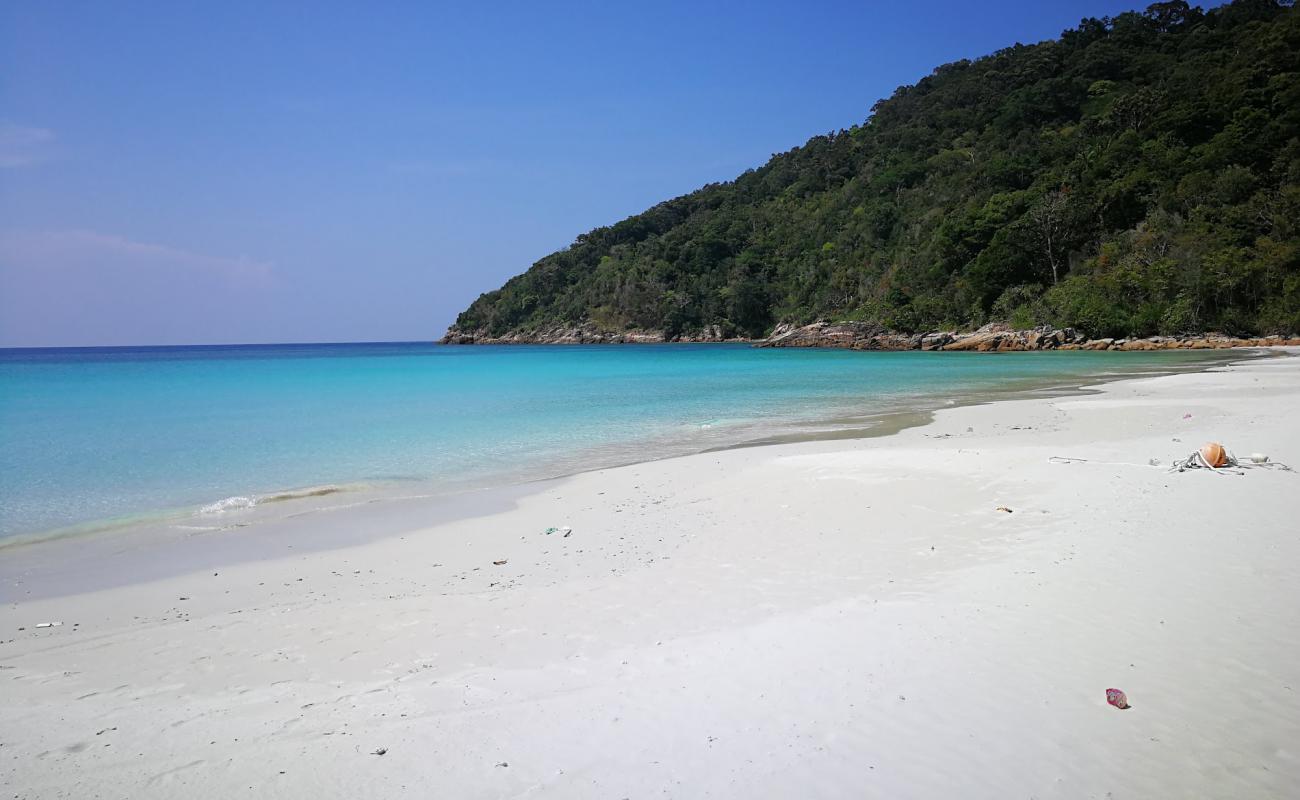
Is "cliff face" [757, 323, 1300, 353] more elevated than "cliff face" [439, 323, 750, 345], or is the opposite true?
"cliff face" [439, 323, 750, 345]

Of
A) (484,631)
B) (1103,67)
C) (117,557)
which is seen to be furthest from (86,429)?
(1103,67)

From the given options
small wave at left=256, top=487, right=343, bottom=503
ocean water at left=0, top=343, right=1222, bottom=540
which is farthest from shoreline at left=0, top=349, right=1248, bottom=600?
ocean water at left=0, top=343, right=1222, bottom=540

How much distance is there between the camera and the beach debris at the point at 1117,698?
3305 millimetres

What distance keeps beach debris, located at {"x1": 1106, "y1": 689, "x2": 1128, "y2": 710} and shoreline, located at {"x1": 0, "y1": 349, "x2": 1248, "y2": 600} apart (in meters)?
6.98

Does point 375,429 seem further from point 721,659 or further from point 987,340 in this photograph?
point 987,340

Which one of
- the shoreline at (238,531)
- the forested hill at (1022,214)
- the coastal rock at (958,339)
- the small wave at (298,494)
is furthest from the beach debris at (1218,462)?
the forested hill at (1022,214)

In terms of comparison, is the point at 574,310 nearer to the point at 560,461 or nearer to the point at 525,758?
the point at 560,461

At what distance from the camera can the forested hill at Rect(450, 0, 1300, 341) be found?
149 feet

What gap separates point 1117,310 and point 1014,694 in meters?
54.2

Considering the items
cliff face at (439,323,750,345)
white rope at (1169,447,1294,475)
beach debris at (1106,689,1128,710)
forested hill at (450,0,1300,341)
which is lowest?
white rope at (1169,447,1294,475)

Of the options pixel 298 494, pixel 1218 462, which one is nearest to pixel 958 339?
pixel 1218 462

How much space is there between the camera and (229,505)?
376 inches

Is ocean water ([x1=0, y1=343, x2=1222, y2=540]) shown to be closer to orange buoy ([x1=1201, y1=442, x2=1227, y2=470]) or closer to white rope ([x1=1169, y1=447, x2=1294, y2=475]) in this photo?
white rope ([x1=1169, y1=447, x2=1294, y2=475])

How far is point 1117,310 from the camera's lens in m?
46.8
